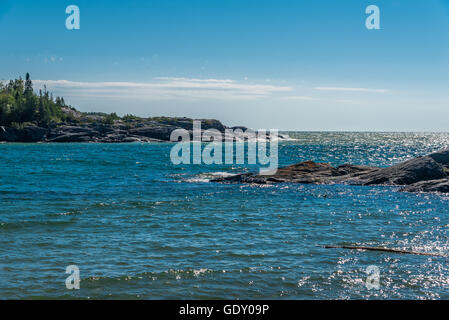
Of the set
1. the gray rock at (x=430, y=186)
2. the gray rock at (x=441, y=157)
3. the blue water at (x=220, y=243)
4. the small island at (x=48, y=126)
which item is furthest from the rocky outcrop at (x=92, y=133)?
the gray rock at (x=430, y=186)

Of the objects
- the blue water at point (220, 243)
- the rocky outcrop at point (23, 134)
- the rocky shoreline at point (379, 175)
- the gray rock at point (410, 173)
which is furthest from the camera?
the rocky outcrop at point (23, 134)

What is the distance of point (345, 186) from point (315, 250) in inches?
934

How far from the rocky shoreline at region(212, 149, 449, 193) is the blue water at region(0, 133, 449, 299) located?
4.37 m

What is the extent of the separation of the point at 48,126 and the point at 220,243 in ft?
548

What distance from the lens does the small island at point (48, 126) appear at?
156 m

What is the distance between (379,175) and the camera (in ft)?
135

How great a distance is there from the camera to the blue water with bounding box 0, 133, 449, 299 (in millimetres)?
13555

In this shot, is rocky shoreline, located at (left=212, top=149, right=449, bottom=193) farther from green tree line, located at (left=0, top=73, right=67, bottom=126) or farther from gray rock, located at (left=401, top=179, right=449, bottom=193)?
green tree line, located at (left=0, top=73, right=67, bottom=126)

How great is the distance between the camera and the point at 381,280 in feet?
46.3

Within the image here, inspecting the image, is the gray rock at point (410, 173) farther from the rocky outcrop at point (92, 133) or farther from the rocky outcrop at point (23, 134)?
the rocky outcrop at point (23, 134)

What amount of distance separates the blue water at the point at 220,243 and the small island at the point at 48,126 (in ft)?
438

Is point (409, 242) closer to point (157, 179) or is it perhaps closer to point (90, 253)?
point (90, 253)

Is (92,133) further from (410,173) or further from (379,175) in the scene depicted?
(410,173)
